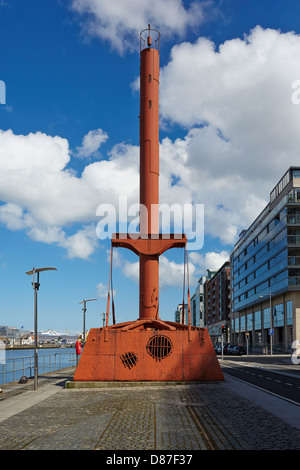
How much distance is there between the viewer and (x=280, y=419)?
12102 millimetres

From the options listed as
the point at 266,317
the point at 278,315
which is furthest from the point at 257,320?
the point at 278,315

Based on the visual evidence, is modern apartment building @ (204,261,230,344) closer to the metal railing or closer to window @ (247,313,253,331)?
window @ (247,313,253,331)

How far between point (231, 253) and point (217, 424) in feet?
346

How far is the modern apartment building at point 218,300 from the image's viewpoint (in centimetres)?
13112

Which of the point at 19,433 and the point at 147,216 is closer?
the point at 19,433

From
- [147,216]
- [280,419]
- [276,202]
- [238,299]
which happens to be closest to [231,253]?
[238,299]

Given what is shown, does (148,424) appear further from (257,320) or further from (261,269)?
(257,320)

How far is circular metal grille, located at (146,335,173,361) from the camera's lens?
66.1ft

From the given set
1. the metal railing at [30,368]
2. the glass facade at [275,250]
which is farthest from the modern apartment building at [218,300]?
the metal railing at [30,368]

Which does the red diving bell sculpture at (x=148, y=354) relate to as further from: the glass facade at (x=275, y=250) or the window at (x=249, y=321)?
the window at (x=249, y=321)

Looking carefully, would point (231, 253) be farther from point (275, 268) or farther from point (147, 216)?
point (147, 216)

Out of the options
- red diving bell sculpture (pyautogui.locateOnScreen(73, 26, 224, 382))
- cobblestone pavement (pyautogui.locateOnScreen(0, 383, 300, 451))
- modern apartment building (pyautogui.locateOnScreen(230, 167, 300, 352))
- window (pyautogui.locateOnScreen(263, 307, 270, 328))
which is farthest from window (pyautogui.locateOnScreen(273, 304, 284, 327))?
cobblestone pavement (pyautogui.locateOnScreen(0, 383, 300, 451))
